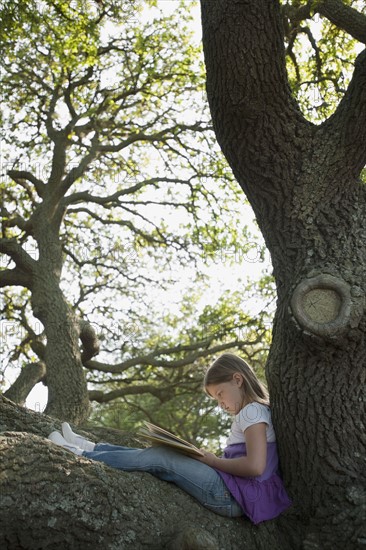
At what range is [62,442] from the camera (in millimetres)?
4352

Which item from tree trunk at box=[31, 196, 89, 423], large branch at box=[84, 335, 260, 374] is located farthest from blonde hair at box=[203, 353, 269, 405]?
large branch at box=[84, 335, 260, 374]

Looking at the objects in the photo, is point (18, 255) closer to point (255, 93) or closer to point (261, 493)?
point (255, 93)

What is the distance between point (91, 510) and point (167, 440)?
2.22ft

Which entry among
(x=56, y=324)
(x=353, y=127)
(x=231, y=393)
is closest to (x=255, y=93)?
(x=353, y=127)

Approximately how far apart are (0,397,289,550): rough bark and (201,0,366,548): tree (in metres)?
0.49

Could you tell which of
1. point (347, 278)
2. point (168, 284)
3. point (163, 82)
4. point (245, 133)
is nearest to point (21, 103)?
point (163, 82)

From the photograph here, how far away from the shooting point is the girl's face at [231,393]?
4.58m

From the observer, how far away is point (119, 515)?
12.2 ft

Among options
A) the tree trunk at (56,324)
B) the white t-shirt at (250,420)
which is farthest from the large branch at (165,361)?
the white t-shirt at (250,420)

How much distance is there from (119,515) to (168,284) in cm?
982

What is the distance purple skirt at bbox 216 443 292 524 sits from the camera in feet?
13.8

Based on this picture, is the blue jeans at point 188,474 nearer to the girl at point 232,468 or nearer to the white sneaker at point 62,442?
the girl at point 232,468

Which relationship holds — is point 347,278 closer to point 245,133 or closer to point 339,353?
point 339,353

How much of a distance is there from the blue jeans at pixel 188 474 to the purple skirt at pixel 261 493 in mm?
48
